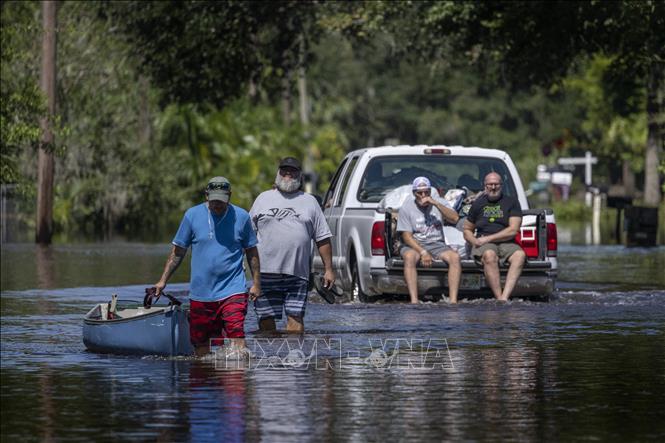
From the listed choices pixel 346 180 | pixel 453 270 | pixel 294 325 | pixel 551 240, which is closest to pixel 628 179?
pixel 346 180

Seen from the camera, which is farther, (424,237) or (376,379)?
(424,237)

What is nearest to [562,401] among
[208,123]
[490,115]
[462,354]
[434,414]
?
[434,414]

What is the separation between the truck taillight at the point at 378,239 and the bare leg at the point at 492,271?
1102 mm

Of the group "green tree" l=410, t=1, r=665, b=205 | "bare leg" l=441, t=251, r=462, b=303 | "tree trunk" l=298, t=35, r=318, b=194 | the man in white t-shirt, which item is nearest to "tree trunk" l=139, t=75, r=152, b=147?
"tree trunk" l=298, t=35, r=318, b=194

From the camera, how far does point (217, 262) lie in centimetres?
1372

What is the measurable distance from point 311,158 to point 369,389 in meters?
64.8

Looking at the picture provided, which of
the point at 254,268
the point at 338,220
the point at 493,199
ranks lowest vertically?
the point at 254,268

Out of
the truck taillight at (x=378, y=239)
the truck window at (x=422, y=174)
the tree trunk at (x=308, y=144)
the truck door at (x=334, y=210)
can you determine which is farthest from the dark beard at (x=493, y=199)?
the tree trunk at (x=308, y=144)

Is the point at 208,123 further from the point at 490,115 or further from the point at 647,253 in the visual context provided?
the point at 490,115

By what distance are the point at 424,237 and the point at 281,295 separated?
5034mm

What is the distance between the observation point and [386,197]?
20172 mm

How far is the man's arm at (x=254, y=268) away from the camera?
45.6 ft

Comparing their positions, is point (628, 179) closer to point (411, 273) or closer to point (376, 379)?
point (411, 273)

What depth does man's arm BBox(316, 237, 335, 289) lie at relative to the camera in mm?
14672
